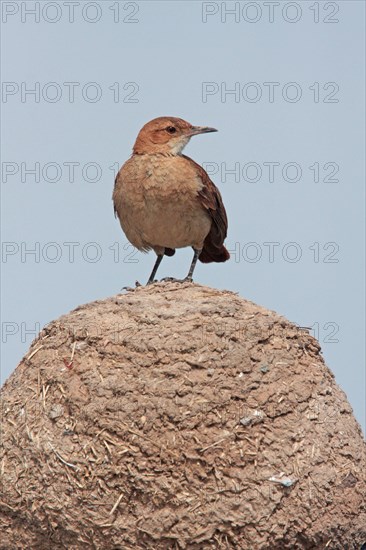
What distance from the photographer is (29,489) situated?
7.77 m

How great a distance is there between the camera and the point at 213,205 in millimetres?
11320

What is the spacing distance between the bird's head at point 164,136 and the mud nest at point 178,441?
3423 millimetres

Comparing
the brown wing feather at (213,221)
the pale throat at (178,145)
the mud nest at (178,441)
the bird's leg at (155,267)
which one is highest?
the pale throat at (178,145)

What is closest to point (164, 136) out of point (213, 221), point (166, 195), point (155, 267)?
point (166, 195)

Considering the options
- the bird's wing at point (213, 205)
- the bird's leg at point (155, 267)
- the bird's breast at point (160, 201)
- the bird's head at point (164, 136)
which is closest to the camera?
the bird's breast at point (160, 201)

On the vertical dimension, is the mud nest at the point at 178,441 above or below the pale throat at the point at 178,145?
below

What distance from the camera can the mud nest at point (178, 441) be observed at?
7.53 meters

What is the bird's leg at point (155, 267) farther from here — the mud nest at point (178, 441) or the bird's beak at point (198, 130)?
the mud nest at point (178, 441)

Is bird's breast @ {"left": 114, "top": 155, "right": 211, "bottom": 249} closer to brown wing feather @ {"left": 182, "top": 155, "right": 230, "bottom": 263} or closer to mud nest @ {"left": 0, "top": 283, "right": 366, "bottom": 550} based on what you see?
brown wing feather @ {"left": 182, "top": 155, "right": 230, "bottom": 263}

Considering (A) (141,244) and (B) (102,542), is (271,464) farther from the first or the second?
(A) (141,244)

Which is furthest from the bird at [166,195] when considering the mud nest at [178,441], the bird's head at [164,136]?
the mud nest at [178,441]

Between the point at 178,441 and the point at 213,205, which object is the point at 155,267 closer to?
the point at 213,205

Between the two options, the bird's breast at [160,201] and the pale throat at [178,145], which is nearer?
the bird's breast at [160,201]

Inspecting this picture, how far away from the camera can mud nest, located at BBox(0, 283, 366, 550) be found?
24.7ft
